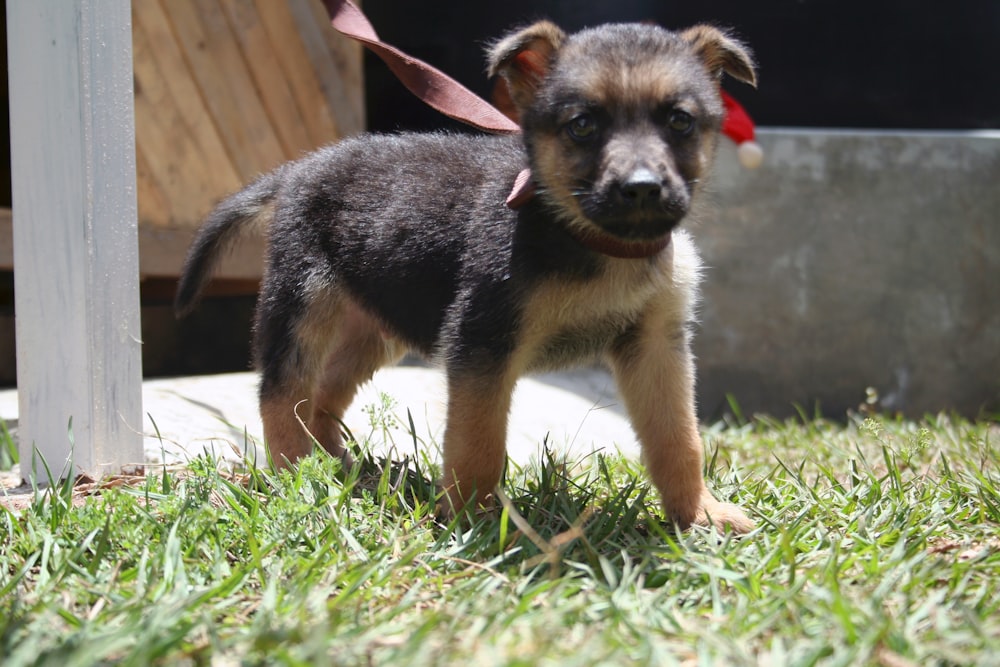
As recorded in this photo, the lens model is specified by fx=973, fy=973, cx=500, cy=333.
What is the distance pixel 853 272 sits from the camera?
6.87 metres

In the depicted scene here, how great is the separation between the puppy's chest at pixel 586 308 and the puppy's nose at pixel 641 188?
0.41 m

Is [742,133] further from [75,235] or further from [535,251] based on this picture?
[75,235]

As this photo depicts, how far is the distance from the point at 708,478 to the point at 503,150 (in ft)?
4.70

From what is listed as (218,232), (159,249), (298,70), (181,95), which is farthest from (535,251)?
(298,70)

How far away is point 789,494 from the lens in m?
3.30

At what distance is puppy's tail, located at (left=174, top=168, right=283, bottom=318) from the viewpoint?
4.01 m

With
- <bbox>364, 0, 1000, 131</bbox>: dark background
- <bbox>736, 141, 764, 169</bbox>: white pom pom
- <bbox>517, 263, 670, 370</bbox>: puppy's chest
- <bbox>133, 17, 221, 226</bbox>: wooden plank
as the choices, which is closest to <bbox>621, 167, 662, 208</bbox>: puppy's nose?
<bbox>517, 263, 670, 370</bbox>: puppy's chest

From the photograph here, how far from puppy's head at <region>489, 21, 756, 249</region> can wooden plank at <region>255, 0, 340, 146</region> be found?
390 cm

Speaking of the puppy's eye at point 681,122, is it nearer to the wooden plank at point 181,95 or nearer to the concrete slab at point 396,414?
the concrete slab at point 396,414

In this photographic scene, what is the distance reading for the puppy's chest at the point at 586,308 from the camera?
3016 millimetres

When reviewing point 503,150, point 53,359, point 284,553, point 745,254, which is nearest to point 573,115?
point 503,150

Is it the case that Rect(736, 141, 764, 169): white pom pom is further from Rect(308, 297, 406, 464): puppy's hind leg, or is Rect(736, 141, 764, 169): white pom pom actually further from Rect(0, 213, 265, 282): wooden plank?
Rect(0, 213, 265, 282): wooden plank

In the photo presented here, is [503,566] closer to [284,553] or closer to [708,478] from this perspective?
[284,553]

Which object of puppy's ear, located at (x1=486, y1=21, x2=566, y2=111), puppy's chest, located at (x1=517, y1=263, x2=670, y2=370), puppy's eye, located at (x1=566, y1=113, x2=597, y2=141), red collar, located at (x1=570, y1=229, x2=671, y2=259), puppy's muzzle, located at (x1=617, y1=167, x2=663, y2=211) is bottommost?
puppy's chest, located at (x1=517, y1=263, x2=670, y2=370)
